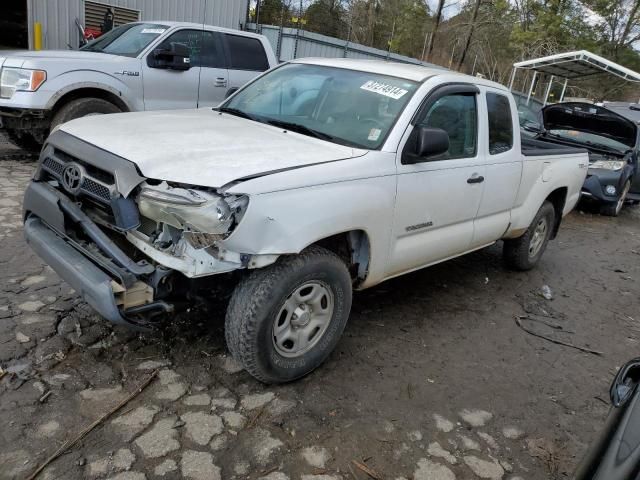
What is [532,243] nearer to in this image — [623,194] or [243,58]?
[243,58]

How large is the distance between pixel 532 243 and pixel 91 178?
4467 millimetres

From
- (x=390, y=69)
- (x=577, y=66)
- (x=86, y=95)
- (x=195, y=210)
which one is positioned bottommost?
(x=86, y=95)

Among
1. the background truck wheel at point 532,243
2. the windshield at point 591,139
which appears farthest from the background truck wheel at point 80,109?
the windshield at point 591,139

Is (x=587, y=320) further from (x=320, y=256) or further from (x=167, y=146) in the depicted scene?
(x=167, y=146)

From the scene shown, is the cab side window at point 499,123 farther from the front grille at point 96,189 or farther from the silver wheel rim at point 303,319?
the front grille at point 96,189

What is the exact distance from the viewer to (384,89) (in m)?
3.80

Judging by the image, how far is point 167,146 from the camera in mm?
3074

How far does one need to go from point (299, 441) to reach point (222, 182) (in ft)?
4.49

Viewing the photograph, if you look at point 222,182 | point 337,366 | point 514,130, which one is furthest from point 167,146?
point 514,130

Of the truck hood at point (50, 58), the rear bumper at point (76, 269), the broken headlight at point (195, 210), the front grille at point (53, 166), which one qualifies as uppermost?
the truck hood at point (50, 58)

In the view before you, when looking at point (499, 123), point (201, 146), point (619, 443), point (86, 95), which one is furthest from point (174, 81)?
point (619, 443)

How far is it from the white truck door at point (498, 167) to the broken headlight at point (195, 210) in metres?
2.43

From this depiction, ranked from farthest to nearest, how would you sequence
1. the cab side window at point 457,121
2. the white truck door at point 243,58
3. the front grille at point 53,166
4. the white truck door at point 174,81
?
the white truck door at point 243,58, the white truck door at point 174,81, the cab side window at point 457,121, the front grille at point 53,166

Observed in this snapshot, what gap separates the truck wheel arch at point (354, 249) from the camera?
11.1ft
